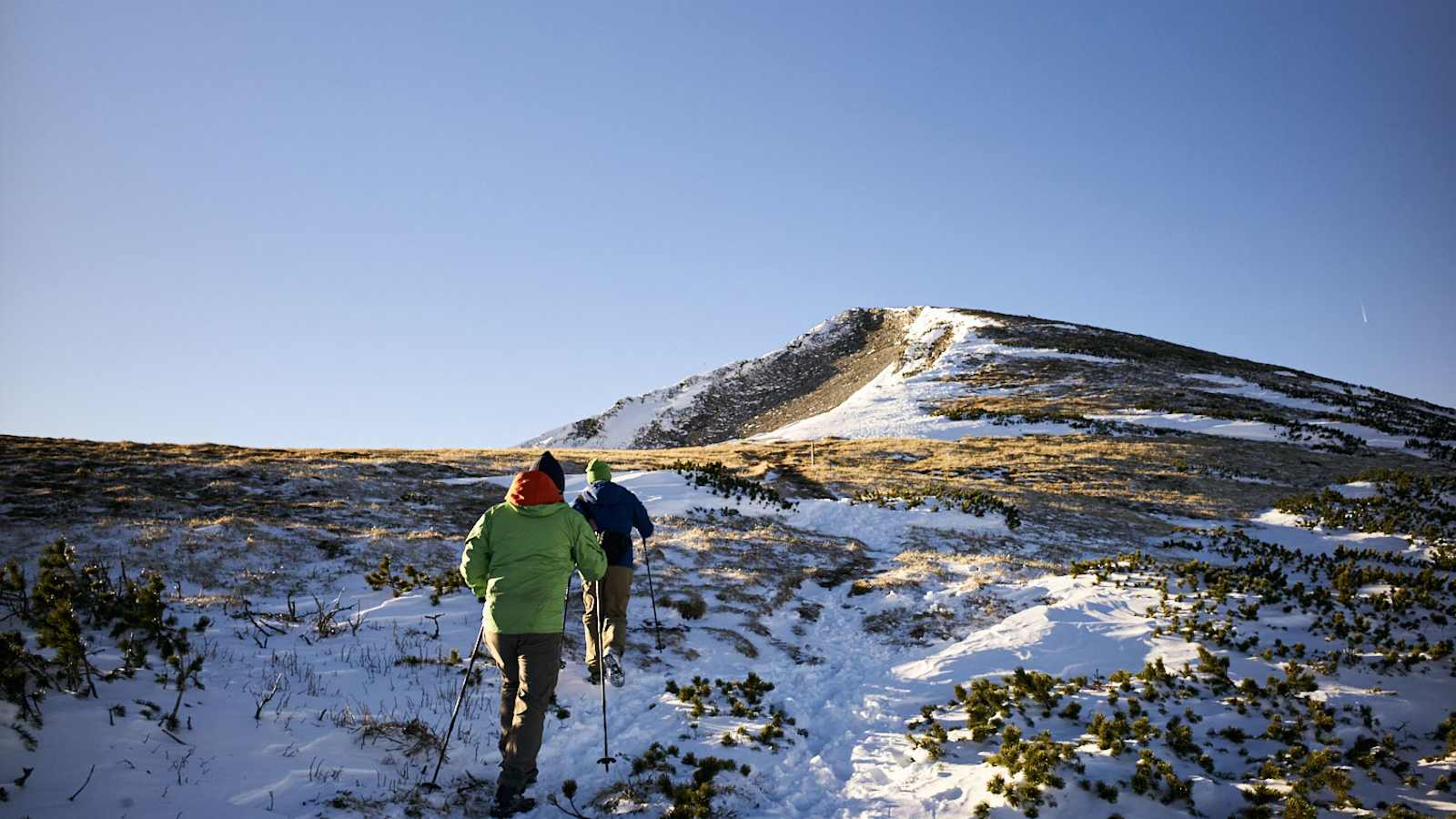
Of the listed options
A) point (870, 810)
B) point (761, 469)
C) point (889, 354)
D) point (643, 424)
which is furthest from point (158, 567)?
point (889, 354)

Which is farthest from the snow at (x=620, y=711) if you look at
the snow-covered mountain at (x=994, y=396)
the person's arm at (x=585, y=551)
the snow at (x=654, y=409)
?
the snow at (x=654, y=409)

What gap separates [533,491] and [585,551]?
89 centimetres

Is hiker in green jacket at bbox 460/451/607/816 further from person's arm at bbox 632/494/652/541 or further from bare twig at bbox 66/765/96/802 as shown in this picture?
bare twig at bbox 66/765/96/802

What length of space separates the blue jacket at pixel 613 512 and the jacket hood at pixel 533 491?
2704 mm

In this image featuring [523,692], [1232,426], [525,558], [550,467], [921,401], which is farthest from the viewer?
[921,401]

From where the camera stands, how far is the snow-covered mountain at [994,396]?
128ft

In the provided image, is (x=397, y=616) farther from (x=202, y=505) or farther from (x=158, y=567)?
(x=202, y=505)

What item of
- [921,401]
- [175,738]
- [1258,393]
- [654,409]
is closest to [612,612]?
[175,738]

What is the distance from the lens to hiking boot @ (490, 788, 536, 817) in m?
5.68

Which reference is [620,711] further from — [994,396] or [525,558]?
[994,396]

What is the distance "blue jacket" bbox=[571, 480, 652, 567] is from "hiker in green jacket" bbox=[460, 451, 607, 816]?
2.66m

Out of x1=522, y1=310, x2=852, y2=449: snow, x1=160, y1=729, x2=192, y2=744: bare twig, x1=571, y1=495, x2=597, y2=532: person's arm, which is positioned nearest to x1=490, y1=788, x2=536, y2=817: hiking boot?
x1=160, y1=729, x2=192, y2=744: bare twig

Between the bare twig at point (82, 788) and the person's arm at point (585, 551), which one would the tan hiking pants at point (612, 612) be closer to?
the person's arm at point (585, 551)

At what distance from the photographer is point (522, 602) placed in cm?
593
